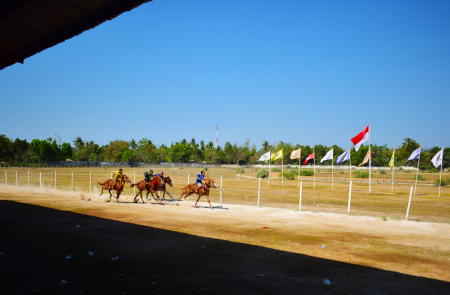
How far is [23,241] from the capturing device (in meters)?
9.88

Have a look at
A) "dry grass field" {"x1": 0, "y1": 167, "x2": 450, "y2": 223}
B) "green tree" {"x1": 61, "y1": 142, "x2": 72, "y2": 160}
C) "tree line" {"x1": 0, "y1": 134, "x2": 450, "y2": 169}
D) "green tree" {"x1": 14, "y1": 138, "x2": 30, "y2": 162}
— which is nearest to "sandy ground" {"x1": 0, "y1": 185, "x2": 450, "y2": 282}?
"dry grass field" {"x1": 0, "y1": 167, "x2": 450, "y2": 223}

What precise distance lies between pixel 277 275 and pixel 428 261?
17.5 feet

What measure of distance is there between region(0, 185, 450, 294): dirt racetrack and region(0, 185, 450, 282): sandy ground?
0.04m

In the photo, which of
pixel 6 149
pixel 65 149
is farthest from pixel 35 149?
pixel 65 149

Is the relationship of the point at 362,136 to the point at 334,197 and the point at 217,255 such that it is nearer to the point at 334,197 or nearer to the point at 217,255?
the point at 334,197

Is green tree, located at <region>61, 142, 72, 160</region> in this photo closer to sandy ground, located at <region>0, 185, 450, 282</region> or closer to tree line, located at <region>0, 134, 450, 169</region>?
tree line, located at <region>0, 134, 450, 169</region>

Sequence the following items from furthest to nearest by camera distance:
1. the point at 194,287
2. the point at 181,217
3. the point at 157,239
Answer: the point at 181,217 < the point at 157,239 < the point at 194,287

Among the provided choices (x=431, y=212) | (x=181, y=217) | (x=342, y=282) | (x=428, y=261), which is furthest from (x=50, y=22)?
(x=431, y=212)

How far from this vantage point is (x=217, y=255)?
30.2 feet

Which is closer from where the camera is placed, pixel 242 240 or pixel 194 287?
pixel 194 287

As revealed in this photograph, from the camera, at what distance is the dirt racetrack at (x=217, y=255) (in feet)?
22.1

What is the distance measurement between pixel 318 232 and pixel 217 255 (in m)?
5.94

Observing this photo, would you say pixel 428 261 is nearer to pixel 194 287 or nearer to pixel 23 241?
pixel 194 287

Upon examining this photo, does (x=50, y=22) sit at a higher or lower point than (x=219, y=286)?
higher
